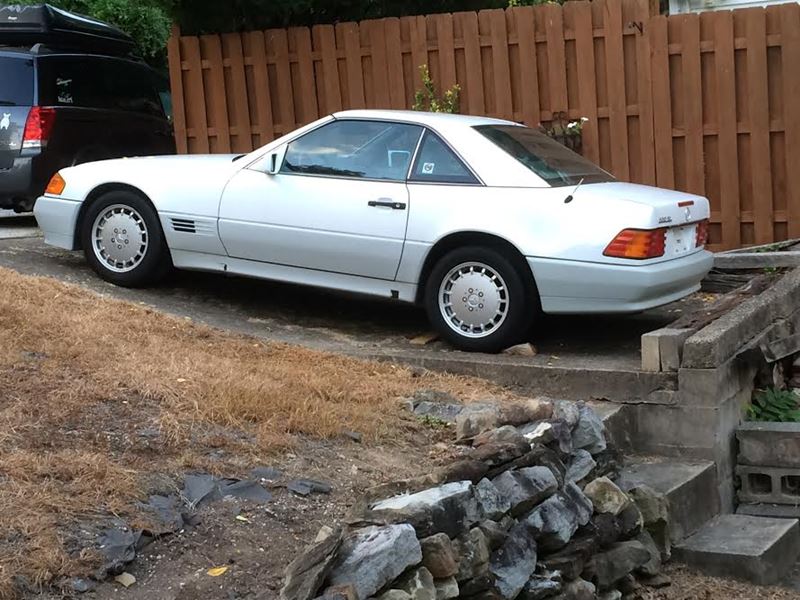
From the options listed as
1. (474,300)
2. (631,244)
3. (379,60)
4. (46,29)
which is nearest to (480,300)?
(474,300)

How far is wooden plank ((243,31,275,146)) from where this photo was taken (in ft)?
33.7

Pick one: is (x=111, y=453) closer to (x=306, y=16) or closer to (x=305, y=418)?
(x=305, y=418)

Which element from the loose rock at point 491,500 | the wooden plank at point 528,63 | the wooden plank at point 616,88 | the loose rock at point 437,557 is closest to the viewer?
the loose rock at point 437,557

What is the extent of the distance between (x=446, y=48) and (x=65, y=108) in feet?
12.4

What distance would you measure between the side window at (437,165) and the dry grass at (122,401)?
136 cm

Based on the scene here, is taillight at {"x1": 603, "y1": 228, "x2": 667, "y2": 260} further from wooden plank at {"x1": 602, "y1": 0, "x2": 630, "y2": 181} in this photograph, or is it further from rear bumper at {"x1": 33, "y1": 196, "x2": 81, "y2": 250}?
rear bumper at {"x1": 33, "y1": 196, "x2": 81, "y2": 250}

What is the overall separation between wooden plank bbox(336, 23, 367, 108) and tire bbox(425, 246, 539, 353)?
3575 mm

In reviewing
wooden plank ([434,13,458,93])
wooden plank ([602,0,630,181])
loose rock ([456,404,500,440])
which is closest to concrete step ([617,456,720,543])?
loose rock ([456,404,500,440])

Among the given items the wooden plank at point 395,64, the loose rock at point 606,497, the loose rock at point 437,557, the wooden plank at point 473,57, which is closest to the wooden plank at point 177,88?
the wooden plank at point 395,64

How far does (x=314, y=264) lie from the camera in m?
7.34

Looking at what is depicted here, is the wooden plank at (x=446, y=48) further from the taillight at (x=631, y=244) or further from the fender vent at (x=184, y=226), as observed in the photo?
the taillight at (x=631, y=244)

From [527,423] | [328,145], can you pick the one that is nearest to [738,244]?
[328,145]

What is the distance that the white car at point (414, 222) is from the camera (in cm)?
655

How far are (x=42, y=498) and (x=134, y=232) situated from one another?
424 cm
